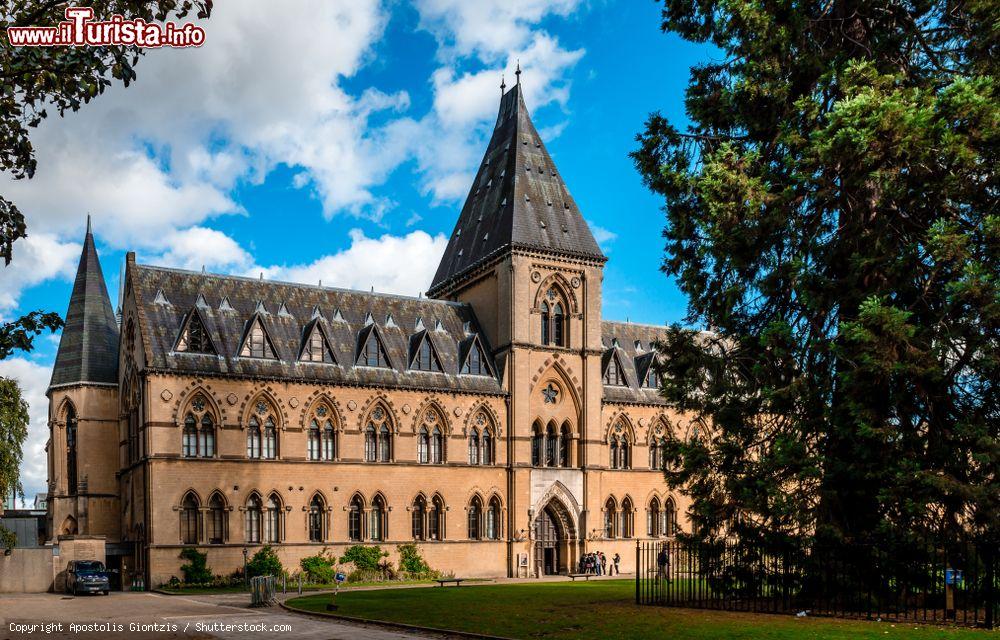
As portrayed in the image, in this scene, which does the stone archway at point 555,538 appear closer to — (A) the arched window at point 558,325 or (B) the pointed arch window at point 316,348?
(A) the arched window at point 558,325

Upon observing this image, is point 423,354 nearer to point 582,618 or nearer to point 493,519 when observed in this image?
point 493,519

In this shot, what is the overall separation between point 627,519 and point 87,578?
30255 mm

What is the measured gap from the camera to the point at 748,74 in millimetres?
24391

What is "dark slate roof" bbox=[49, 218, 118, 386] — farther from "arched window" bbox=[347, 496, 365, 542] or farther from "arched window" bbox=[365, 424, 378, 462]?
"arched window" bbox=[347, 496, 365, 542]

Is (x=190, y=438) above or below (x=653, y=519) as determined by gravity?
above

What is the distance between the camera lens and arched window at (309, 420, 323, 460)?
158 ft

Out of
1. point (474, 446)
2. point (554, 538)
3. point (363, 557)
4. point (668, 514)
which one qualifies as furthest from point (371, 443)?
point (668, 514)

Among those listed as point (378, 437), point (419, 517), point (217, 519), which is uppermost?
point (378, 437)

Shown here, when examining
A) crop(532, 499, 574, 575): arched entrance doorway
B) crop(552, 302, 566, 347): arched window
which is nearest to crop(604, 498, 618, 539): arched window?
crop(532, 499, 574, 575): arched entrance doorway

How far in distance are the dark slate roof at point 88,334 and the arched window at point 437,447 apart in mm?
16919

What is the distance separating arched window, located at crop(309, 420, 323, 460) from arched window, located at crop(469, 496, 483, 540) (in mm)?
8888

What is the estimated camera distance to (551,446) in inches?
2148

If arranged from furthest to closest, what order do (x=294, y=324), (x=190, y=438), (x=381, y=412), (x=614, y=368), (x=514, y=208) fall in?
(x=614, y=368), (x=514, y=208), (x=381, y=412), (x=294, y=324), (x=190, y=438)

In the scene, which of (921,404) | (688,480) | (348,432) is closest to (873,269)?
(921,404)
